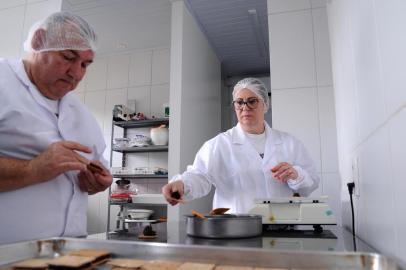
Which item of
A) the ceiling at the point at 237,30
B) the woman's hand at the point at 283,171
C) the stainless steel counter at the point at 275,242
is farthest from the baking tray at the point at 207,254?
the ceiling at the point at 237,30

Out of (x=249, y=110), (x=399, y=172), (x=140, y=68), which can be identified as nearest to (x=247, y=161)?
(x=249, y=110)

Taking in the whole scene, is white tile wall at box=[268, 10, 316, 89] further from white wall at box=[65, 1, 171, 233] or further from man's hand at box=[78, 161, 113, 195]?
man's hand at box=[78, 161, 113, 195]

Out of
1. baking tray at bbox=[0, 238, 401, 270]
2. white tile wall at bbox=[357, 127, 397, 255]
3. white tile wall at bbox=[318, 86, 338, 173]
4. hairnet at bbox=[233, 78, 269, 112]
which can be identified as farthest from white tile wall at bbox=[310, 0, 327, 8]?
baking tray at bbox=[0, 238, 401, 270]

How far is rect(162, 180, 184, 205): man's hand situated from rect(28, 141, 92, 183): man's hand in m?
0.38

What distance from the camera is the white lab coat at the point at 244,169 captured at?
5.13 feet

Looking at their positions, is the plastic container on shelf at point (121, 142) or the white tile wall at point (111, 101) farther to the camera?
the white tile wall at point (111, 101)

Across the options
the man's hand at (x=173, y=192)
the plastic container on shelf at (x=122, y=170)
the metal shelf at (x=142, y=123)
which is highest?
the metal shelf at (x=142, y=123)

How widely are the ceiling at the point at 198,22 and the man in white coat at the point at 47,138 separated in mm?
2036

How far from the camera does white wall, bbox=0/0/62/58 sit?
2.12 metres

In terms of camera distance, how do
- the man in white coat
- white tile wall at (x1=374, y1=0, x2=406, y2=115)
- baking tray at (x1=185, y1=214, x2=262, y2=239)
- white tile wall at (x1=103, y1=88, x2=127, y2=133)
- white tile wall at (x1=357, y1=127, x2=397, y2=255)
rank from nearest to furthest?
white tile wall at (x1=374, y1=0, x2=406, y2=115) → white tile wall at (x1=357, y1=127, x2=397, y2=255) → baking tray at (x1=185, y1=214, x2=262, y2=239) → the man in white coat → white tile wall at (x1=103, y1=88, x2=127, y2=133)

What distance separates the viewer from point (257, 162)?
5.32ft

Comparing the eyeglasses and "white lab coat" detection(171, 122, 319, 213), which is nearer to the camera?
"white lab coat" detection(171, 122, 319, 213)

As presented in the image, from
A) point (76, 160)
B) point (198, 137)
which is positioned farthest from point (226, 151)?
point (198, 137)

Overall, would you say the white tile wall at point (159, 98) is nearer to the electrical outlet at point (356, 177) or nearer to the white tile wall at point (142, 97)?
the white tile wall at point (142, 97)
